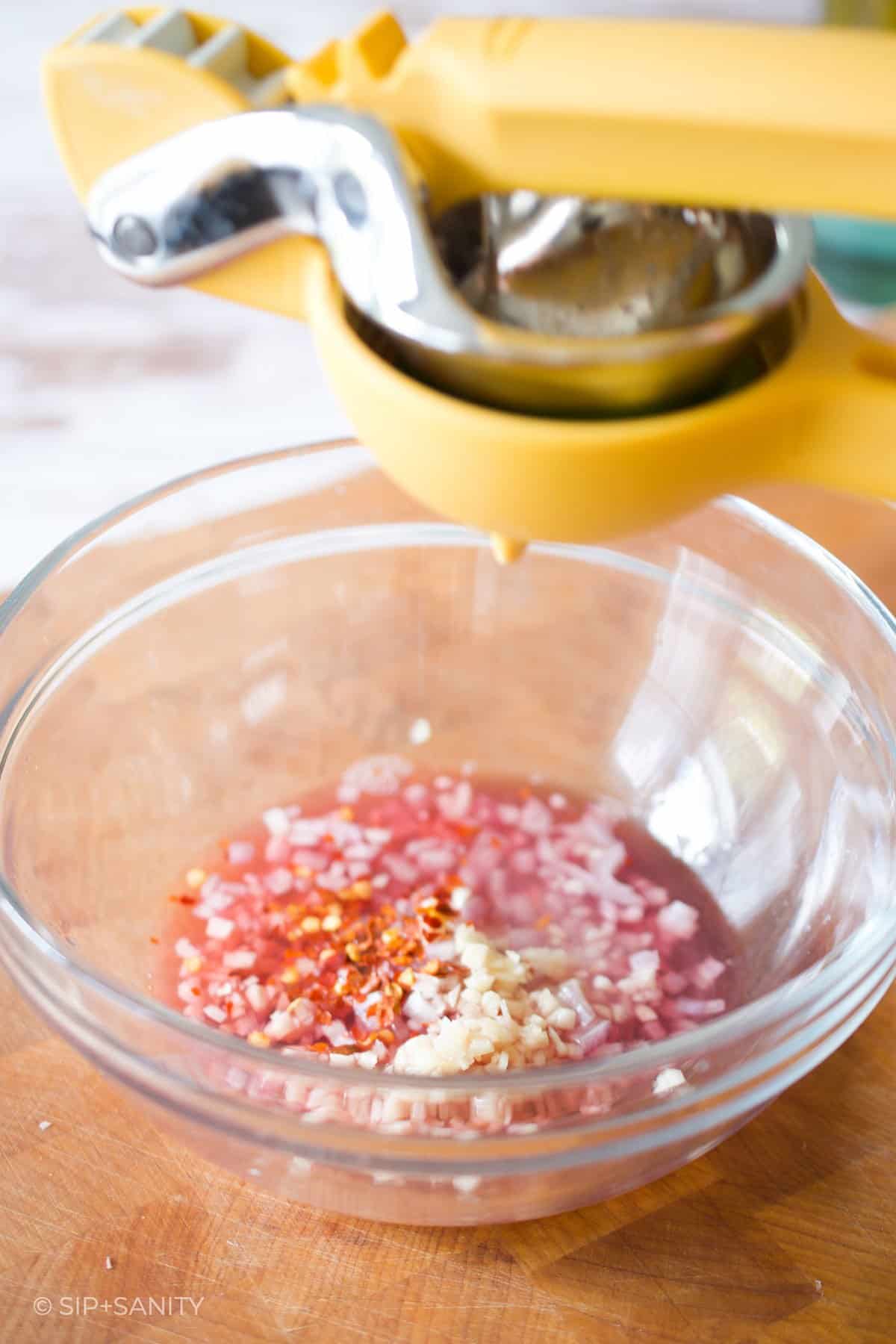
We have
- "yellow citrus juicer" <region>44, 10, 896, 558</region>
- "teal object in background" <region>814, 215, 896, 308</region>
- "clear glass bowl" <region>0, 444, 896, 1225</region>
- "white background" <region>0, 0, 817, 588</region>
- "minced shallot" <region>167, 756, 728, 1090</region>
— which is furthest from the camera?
"teal object in background" <region>814, 215, 896, 308</region>

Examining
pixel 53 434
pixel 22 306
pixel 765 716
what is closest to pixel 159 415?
pixel 53 434

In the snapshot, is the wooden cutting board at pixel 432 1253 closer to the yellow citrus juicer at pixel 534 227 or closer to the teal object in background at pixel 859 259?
the yellow citrus juicer at pixel 534 227

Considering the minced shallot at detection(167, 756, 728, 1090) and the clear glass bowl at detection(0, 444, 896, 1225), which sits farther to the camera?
the minced shallot at detection(167, 756, 728, 1090)

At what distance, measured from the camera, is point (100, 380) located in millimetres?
1632

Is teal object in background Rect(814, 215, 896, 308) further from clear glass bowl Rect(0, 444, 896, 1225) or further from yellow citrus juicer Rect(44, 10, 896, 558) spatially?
yellow citrus juicer Rect(44, 10, 896, 558)

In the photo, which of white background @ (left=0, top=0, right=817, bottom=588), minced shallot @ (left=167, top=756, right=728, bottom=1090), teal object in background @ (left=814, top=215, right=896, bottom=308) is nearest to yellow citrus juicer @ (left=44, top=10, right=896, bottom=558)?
minced shallot @ (left=167, top=756, right=728, bottom=1090)

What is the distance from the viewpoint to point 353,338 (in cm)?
60

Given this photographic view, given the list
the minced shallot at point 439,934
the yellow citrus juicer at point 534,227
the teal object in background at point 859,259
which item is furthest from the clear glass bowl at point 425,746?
the teal object in background at point 859,259

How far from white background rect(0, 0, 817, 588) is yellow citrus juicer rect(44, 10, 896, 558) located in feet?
2.48

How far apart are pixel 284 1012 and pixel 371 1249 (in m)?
0.16

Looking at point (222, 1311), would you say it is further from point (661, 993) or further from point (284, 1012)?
point (661, 993)

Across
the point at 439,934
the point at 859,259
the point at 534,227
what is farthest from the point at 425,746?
the point at 859,259

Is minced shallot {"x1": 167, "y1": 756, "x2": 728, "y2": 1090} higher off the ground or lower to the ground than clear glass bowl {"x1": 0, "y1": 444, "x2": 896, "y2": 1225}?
lower

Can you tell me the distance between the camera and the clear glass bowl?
0.68 meters
